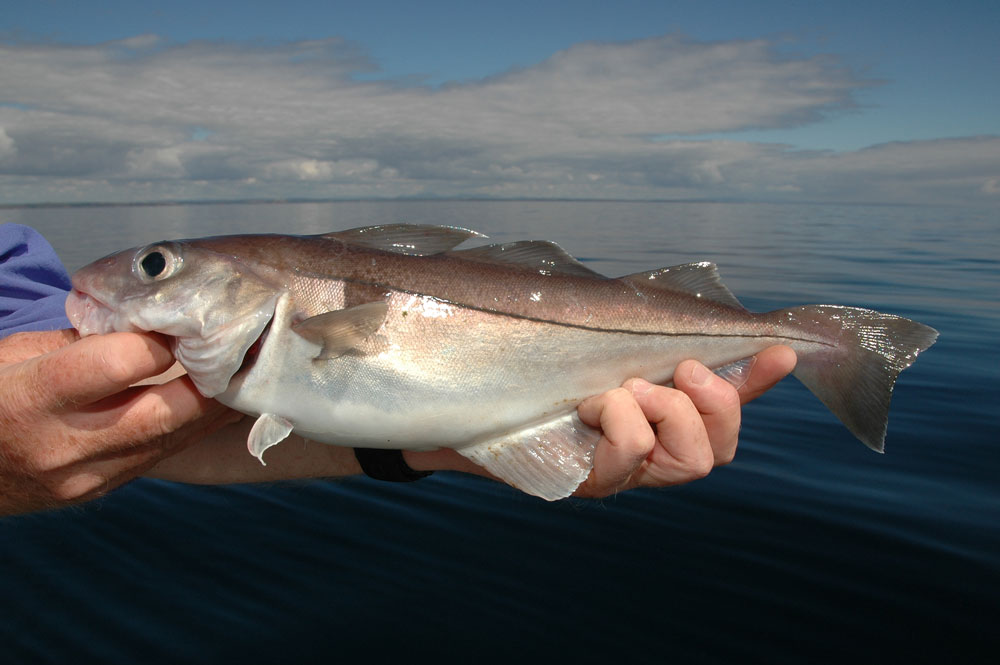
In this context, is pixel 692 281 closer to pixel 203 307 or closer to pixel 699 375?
pixel 699 375

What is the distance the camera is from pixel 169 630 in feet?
13.2

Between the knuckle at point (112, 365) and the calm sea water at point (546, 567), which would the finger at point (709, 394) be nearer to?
the calm sea water at point (546, 567)

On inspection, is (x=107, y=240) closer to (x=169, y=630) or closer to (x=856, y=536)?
(x=169, y=630)

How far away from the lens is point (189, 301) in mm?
2430

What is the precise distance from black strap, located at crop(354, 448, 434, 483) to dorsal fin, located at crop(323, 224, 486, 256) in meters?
1.25

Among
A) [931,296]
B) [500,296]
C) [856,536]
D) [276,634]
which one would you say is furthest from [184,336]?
[931,296]

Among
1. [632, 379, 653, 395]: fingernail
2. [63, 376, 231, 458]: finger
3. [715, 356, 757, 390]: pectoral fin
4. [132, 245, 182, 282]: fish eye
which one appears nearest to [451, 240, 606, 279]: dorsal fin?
[632, 379, 653, 395]: fingernail

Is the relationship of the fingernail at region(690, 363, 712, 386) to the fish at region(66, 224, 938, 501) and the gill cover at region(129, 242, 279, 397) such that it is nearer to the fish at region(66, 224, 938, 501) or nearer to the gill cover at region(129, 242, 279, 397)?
the fish at region(66, 224, 938, 501)

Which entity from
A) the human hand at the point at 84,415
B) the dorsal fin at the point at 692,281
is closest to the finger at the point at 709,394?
the dorsal fin at the point at 692,281

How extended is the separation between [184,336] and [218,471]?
4.99ft

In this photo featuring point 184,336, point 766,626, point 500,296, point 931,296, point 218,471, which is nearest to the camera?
point 184,336

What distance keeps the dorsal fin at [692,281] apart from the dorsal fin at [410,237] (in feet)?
2.94

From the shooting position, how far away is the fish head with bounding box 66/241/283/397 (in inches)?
94.4

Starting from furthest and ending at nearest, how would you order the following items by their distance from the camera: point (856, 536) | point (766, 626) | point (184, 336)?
1. point (856, 536)
2. point (766, 626)
3. point (184, 336)
